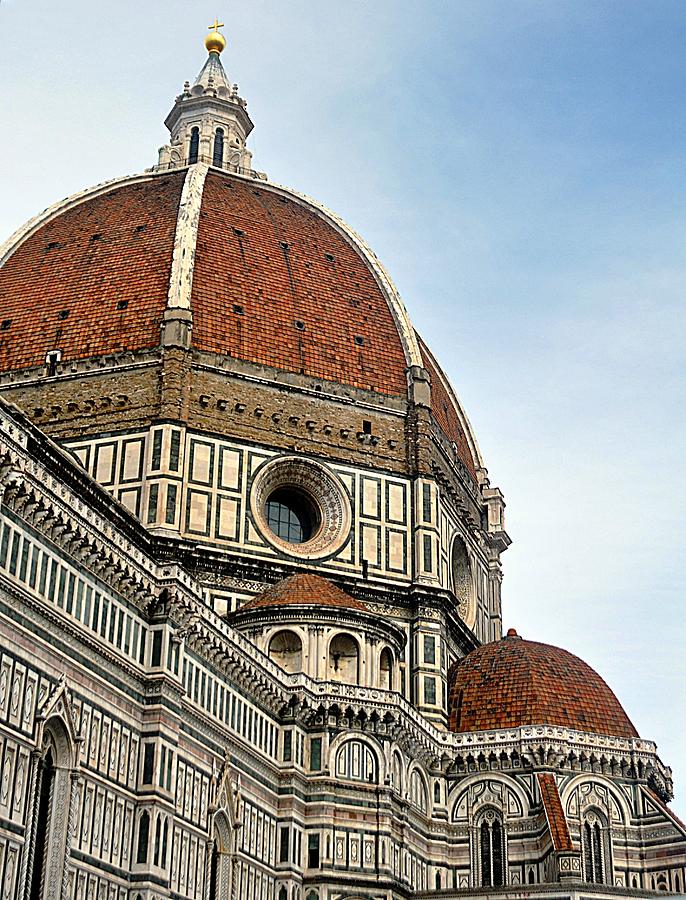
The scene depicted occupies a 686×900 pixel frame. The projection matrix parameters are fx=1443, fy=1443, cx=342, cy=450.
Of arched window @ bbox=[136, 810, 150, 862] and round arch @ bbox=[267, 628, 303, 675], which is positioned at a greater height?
round arch @ bbox=[267, 628, 303, 675]

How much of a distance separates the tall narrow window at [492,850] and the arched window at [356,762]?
5.76m

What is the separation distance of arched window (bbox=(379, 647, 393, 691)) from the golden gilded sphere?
127ft

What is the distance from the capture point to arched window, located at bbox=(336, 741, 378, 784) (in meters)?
46.0

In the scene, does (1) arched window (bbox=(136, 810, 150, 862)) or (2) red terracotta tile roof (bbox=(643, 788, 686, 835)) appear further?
(2) red terracotta tile roof (bbox=(643, 788, 686, 835))

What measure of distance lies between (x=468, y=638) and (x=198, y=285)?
17.4 metres

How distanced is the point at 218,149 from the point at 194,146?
3.95ft

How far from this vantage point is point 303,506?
54.7 m

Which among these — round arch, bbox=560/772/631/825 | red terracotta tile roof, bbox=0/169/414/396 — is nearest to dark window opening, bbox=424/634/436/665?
round arch, bbox=560/772/631/825

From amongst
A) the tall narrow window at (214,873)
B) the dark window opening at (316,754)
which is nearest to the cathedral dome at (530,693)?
the dark window opening at (316,754)

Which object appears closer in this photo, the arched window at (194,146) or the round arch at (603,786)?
the round arch at (603,786)

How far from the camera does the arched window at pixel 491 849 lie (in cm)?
4881

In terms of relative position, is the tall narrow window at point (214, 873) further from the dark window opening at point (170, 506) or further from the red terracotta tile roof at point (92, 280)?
the red terracotta tile roof at point (92, 280)

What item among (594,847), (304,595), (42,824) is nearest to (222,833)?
(42,824)

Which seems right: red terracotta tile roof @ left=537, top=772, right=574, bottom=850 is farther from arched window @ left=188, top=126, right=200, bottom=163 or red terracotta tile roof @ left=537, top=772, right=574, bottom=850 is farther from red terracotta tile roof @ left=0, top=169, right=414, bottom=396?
arched window @ left=188, top=126, right=200, bottom=163
